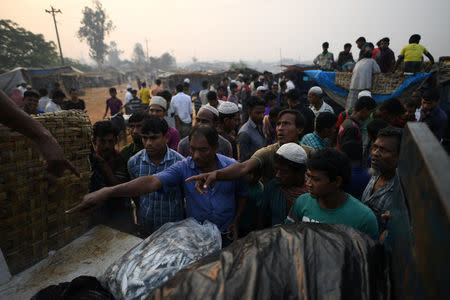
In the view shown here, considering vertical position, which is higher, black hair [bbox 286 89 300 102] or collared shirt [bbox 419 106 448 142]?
black hair [bbox 286 89 300 102]

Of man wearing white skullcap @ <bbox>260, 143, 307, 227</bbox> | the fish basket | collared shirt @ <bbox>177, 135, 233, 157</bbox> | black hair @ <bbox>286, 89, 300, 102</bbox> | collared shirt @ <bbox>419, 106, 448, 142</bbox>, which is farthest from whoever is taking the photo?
black hair @ <bbox>286, 89, 300, 102</bbox>

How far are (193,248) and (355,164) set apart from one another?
213 cm

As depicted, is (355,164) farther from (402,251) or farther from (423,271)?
(423,271)

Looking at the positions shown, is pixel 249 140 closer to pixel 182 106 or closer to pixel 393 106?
pixel 393 106

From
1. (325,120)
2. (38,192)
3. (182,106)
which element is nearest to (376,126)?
(325,120)

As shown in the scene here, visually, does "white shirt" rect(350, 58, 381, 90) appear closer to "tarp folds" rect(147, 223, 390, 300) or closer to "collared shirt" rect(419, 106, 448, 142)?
"collared shirt" rect(419, 106, 448, 142)

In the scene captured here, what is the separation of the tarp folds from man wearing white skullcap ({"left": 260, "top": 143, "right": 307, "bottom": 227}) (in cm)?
130

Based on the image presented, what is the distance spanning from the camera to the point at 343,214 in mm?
1722

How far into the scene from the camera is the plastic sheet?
1.15m

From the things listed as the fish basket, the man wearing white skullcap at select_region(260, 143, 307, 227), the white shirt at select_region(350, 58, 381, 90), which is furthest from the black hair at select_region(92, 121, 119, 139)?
the white shirt at select_region(350, 58, 381, 90)

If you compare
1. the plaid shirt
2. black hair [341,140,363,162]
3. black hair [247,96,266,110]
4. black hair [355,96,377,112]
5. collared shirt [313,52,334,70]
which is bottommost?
the plaid shirt

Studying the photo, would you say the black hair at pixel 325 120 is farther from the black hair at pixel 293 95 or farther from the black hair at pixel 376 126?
the black hair at pixel 293 95

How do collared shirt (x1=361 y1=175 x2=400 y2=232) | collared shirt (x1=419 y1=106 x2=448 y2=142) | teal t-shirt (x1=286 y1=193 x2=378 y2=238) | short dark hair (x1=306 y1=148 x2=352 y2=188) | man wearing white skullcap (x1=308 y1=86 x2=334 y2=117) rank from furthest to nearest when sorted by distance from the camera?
man wearing white skullcap (x1=308 y1=86 x2=334 y2=117) → collared shirt (x1=419 y1=106 x2=448 y2=142) → collared shirt (x1=361 y1=175 x2=400 y2=232) → short dark hair (x1=306 y1=148 x2=352 y2=188) → teal t-shirt (x1=286 y1=193 x2=378 y2=238)

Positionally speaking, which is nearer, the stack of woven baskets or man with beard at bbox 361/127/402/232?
man with beard at bbox 361/127/402/232
